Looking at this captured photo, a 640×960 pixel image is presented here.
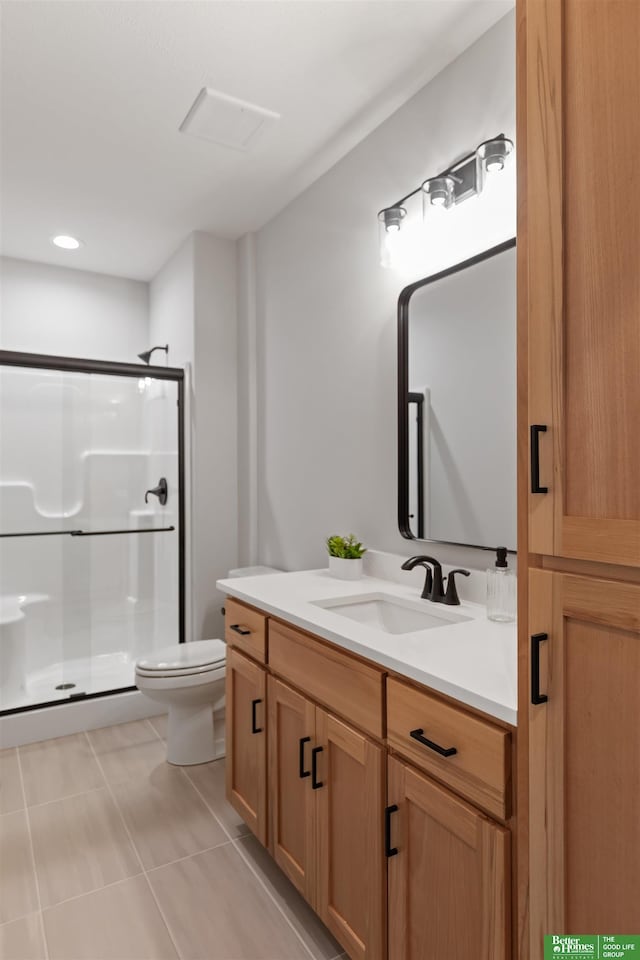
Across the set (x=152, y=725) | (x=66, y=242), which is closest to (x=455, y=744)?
(x=152, y=725)

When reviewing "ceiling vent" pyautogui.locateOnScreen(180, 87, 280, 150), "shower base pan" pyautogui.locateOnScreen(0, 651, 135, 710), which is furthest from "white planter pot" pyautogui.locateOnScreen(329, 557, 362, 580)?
"ceiling vent" pyautogui.locateOnScreen(180, 87, 280, 150)

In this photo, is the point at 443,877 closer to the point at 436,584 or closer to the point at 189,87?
the point at 436,584

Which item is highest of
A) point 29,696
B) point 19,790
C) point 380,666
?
point 380,666

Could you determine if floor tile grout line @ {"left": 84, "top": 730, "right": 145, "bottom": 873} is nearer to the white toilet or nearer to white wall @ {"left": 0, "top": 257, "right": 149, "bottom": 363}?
the white toilet

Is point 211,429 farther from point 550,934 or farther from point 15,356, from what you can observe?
point 550,934

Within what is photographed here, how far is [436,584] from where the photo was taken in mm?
1770

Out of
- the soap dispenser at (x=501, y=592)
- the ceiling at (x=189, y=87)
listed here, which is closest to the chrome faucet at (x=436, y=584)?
the soap dispenser at (x=501, y=592)

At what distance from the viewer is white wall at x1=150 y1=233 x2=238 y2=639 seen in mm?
3201

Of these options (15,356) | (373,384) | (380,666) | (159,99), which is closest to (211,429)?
(15,356)

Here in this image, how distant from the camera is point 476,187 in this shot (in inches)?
67.9

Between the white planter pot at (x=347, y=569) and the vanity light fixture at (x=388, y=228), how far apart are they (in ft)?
3.62

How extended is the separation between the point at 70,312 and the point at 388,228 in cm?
253

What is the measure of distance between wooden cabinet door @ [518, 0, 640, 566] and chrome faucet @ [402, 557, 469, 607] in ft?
2.61

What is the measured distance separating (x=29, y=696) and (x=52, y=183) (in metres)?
2.45
